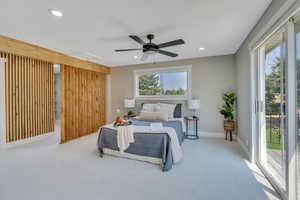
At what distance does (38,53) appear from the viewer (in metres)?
3.46

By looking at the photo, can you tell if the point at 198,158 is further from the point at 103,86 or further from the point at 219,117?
the point at 103,86

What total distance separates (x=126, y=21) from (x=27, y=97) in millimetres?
4085

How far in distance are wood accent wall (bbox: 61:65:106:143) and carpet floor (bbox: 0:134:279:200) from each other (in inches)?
48.3

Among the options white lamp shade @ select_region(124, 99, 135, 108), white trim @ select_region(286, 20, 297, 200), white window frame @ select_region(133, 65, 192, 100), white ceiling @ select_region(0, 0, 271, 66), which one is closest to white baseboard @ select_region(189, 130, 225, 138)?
white window frame @ select_region(133, 65, 192, 100)

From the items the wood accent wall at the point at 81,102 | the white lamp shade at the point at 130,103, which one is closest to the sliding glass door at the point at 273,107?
the white lamp shade at the point at 130,103

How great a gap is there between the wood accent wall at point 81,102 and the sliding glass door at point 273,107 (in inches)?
192

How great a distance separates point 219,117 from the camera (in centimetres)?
441

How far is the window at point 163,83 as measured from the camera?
15.9ft

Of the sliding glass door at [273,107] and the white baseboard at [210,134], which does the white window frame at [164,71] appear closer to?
the white baseboard at [210,134]

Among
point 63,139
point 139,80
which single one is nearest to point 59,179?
point 63,139

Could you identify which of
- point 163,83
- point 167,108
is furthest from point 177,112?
point 163,83

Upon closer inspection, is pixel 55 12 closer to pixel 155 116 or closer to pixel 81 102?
pixel 155 116

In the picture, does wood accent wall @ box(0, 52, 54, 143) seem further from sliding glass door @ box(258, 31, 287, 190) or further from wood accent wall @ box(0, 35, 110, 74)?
sliding glass door @ box(258, 31, 287, 190)

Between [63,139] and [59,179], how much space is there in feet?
7.21
